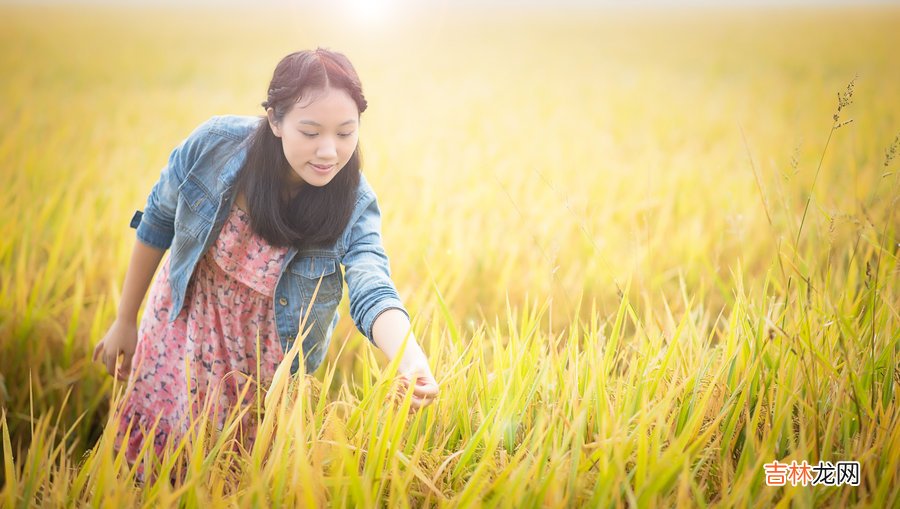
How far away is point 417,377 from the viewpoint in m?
1.13

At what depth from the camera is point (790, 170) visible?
1.29 m

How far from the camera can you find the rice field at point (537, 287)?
1100mm

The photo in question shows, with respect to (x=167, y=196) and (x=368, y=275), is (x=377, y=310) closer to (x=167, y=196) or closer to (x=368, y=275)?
(x=368, y=275)

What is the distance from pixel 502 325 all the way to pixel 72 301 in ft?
4.49

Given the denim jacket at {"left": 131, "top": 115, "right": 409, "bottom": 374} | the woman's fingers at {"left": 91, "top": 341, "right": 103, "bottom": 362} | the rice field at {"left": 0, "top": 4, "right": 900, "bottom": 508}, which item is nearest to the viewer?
the rice field at {"left": 0, "top": 4, "right": 900, "bottom": 508}

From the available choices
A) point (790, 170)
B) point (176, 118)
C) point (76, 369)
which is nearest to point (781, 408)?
point (790, 170)

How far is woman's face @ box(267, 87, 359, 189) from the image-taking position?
1.17 meters

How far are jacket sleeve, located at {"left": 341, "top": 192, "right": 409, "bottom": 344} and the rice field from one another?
5.1 inches

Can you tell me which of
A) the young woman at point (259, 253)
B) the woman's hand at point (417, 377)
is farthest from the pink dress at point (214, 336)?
the woman's hand at point (417, 377)

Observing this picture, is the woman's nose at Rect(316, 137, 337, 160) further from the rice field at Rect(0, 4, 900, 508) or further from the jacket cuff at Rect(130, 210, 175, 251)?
the jacket cuff at Rect(130, 210, 175, 251)

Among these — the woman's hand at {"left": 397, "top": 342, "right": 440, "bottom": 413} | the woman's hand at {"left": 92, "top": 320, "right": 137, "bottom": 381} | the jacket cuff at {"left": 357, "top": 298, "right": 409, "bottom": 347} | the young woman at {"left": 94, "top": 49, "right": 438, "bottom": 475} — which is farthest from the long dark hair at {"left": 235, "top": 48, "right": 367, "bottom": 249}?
the woman's hand at {"left": 92, "top": 320, "right": 137, "bottom": 381}

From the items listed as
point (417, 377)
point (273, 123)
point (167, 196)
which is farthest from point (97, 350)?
point (417, 377)

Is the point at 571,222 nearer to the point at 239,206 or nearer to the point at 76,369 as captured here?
the point at 239,206

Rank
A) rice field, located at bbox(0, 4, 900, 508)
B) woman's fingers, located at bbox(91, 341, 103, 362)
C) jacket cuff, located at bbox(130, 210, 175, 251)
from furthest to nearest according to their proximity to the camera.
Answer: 1. woman's fingers, located at bbox(91, 341, 103, 362)
2. jacket cuff, located at bbox(130, 210, 175, 251)
3. rice field, located at bbox(0, 4, 900, 508)
